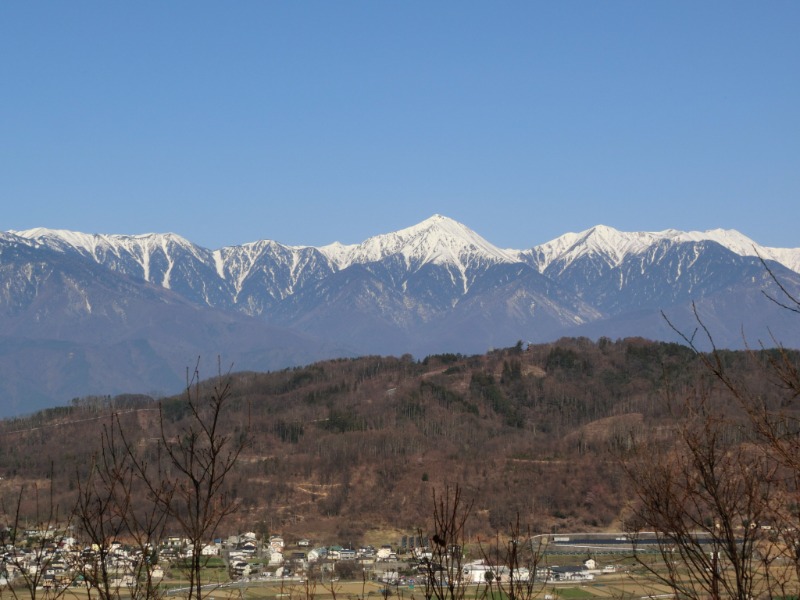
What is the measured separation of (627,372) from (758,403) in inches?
5637

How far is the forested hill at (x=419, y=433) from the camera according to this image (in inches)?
3816

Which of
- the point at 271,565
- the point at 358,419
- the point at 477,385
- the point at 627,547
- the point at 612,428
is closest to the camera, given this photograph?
the point at 271,565

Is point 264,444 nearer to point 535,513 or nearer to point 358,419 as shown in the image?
point 358,419

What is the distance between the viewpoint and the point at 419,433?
126 meters

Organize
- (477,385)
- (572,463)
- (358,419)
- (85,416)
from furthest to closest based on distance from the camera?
(85,416), (477,385), (358,419), (572,463)

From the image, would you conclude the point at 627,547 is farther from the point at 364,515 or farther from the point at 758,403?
the point at 758,403

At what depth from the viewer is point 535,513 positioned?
94438 millimetres

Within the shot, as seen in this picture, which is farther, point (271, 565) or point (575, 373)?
point (575, 373)

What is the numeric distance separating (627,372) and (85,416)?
75.3 m

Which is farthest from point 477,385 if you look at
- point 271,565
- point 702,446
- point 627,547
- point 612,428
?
point 702,446

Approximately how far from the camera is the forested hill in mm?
96938

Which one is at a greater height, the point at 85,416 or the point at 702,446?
the point at 85,416

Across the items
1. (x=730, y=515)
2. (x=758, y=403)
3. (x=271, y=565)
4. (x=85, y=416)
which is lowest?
(x=271, y=565)

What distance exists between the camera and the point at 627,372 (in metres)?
152
